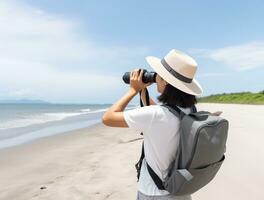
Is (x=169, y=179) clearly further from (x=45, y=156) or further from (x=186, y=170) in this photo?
(x=45, y=156)

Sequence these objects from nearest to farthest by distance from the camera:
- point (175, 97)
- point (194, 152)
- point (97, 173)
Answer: point (194, 152), point (175, 97), point (97, 173)

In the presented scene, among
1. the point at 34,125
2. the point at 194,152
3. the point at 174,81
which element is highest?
the point at 174,81

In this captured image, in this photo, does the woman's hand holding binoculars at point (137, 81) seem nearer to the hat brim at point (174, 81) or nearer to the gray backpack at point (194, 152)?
the hat brim at point (174, 81)

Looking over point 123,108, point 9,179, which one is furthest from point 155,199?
point 9,179

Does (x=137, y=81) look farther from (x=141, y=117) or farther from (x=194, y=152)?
(x=194, y=152)

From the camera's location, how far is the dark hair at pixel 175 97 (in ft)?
7.37

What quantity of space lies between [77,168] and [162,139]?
558 cm

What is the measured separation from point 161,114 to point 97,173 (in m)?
4.81

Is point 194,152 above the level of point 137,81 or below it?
below

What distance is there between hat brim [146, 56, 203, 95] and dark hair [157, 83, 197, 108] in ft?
0.15

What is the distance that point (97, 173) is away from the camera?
6773mm

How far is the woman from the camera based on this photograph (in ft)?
7.15

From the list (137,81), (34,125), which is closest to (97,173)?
(137,81)

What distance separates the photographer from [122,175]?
6434 millimetres
